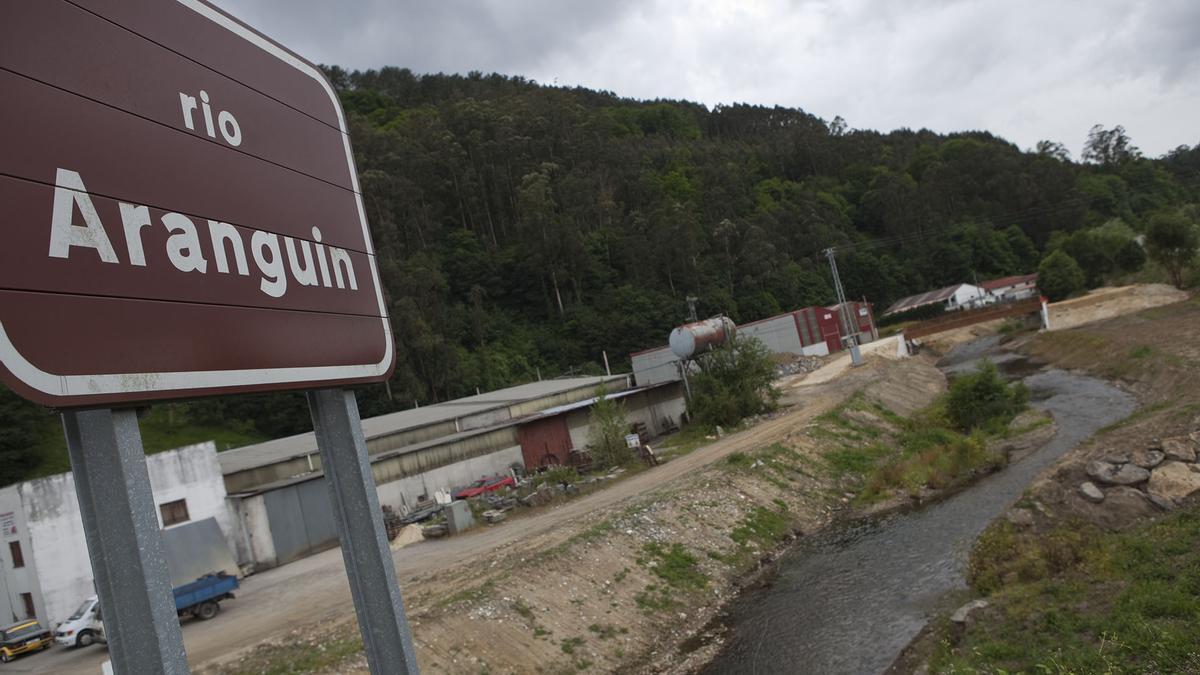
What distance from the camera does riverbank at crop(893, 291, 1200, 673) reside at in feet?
34.5

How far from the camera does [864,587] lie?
17.8m

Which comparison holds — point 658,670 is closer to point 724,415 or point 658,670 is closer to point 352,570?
point 352,570

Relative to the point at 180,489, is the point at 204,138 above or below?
above

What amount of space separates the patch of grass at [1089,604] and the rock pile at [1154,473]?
5.84 ft

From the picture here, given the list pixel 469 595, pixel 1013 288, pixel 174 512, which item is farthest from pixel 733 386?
pixel 1013 288

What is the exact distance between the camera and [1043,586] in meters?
13.7

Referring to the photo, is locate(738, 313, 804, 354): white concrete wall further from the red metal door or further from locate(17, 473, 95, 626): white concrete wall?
locate(17, 473, 95, 626): white concrete wall

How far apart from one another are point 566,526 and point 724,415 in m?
19.4

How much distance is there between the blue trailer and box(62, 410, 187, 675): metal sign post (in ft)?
65.5

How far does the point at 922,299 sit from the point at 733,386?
2832 inches

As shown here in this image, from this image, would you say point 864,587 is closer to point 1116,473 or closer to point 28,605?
point 1116,473

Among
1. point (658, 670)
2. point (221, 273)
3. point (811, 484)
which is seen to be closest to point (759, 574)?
point (658, 670)

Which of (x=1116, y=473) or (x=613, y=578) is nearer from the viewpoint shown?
(x=1116, y=473)

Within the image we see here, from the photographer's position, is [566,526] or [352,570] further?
[566,526]
